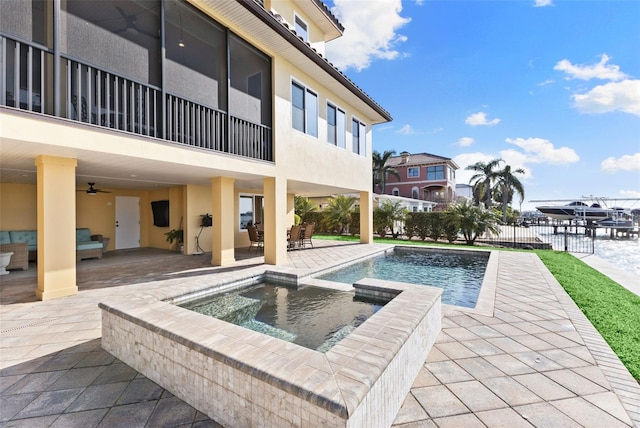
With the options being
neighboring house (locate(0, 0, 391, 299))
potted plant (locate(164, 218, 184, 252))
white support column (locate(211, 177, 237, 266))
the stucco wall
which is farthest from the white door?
white support column (locate(211, 177, 237, 266))

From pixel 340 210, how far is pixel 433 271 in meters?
11.8

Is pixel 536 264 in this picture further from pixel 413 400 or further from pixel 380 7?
pixel 380 7

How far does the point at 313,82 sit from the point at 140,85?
243 inches

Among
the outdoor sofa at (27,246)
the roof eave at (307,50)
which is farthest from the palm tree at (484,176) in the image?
the outdoor sofa at (27,246)

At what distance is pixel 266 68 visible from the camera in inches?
355

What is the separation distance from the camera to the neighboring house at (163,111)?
534cm

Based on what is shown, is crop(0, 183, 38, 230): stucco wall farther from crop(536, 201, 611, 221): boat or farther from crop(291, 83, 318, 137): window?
crop(536, 201, 611, 221): boat

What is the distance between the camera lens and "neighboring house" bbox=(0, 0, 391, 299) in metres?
5.34

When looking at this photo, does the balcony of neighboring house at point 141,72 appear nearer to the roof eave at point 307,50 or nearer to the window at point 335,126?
the roof eave at point 307,50

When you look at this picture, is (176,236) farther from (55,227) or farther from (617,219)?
(617,219)

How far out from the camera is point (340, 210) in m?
20.6

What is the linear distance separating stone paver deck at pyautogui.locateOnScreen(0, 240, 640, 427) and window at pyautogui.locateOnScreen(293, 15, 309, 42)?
40.9ft

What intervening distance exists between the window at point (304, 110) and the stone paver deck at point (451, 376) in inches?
308

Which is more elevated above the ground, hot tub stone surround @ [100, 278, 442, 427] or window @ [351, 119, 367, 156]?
window @ [351, 119, 367, 156]
